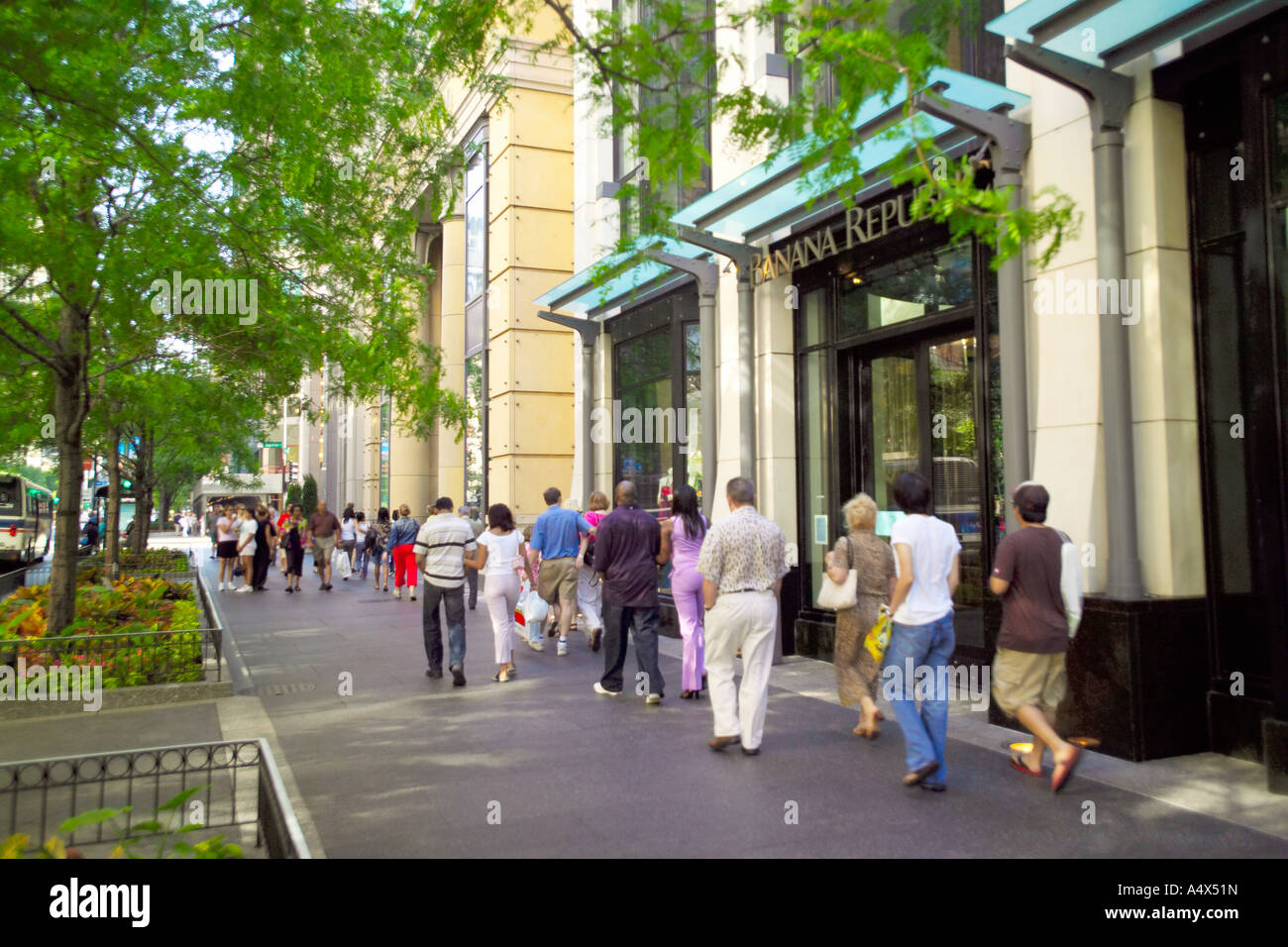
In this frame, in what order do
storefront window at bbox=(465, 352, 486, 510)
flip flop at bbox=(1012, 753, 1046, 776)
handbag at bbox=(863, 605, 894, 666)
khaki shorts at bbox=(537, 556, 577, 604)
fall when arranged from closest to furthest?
flip flop at bbox=(1012, 753, 1046, 776), handbag at bbox=(863, 605, 894, 666), khaki shorts at bbox=(537, 556, 577, 604), storefront window at bbox=(465, 352, 486, 510)

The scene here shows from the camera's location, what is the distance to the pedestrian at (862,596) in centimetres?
667

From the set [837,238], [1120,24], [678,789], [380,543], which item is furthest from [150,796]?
[380,543]

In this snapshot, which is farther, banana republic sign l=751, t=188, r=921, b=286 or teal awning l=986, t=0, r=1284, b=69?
banana republic sign l=751, t=188, r=921, b=286

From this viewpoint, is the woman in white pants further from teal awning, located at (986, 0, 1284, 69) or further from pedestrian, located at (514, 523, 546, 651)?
teal awning, located at (986, 0, 1284, 69)

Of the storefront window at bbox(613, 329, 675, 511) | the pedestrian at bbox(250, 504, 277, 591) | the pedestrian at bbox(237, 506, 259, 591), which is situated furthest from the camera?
the pedestrian at bbox(250, 504, 277, 591)

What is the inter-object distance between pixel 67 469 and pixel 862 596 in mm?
8542

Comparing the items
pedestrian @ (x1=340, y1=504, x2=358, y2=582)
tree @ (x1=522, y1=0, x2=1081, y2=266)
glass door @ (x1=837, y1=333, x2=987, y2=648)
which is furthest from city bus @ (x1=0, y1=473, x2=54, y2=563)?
tree @ (x1=522, y1=0, x2=1081, y2=266)

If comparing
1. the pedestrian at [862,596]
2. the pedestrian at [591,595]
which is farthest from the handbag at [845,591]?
the pedestrian at [591,595]

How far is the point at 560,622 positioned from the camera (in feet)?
36.4

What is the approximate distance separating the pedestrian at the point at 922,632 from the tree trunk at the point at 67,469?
834cm

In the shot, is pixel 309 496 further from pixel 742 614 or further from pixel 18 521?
pixel 742 614

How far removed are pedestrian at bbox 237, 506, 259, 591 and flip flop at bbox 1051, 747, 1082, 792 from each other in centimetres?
1835

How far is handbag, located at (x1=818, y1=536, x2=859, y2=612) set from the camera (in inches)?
259
